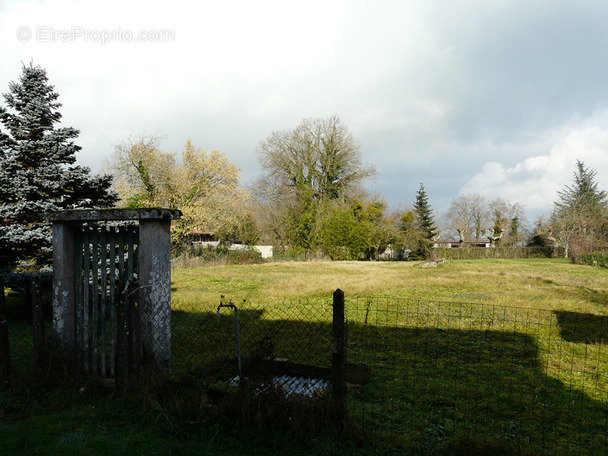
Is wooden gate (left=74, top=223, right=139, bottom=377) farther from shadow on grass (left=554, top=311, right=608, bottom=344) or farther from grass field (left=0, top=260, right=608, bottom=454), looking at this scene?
shadow on grass (left=554, top=311, right=608, bottom=344)

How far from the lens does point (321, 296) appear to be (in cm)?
1109

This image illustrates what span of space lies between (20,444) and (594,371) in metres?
6.90

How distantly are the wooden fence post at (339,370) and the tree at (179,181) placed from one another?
21.2m

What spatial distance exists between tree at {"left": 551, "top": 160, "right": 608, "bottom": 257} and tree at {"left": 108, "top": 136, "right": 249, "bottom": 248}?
27.7 meters

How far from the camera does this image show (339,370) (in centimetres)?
334

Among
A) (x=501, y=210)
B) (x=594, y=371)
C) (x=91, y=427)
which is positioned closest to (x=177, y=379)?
(x=91, y=427)

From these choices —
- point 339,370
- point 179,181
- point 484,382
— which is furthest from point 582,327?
point 179,181

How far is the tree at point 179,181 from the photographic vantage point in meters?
23.1

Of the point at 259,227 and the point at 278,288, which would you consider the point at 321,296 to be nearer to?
the point at 278,288

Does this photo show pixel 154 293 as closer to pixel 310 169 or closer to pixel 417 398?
pixel 417 398

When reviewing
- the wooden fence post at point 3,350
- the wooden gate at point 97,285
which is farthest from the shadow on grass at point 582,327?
the wooden fence post at point 3,350

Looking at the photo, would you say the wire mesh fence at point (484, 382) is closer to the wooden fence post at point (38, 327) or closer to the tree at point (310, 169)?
the wooden fence post at point (38, 327)

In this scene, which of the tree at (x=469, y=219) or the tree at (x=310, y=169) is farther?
the tree at (x=469, y=219)

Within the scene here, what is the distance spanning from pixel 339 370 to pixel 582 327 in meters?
7.10
